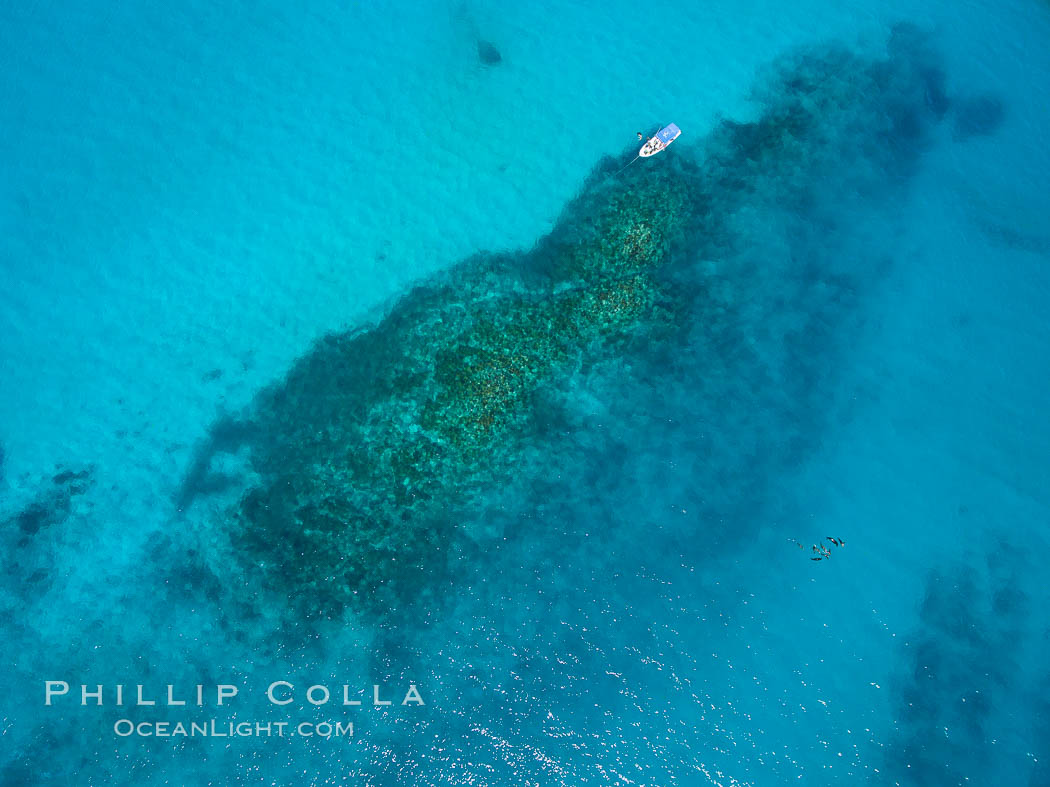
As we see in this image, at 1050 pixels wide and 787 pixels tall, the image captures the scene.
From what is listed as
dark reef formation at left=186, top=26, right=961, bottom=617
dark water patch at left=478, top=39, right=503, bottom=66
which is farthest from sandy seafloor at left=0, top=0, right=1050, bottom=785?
dark reef formation at left=186, top=26, right=961, bottom=617

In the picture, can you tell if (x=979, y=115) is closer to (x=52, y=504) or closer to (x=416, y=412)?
(x=416, y=412)

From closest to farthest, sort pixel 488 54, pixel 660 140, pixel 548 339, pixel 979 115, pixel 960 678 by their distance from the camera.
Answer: pixel 960 678 → pixel 548 339 → pixel 660 140 → pixel 488 54 → pixel 979 115

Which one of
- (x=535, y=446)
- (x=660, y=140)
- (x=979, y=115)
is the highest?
(x=660, y=140)

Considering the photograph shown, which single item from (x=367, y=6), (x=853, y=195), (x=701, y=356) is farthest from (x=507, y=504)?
(x=367, y=6)

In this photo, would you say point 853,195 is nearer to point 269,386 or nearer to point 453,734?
point 269,386

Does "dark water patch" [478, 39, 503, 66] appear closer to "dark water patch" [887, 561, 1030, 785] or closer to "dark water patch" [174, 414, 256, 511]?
"dark water patch" [174, 414, 256, 511]

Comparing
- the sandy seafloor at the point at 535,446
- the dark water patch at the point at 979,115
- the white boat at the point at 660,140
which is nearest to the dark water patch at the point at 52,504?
the sandy seafloor at the point at 535,446

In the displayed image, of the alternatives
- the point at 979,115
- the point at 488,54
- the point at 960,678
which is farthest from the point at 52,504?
the point at 979,115
